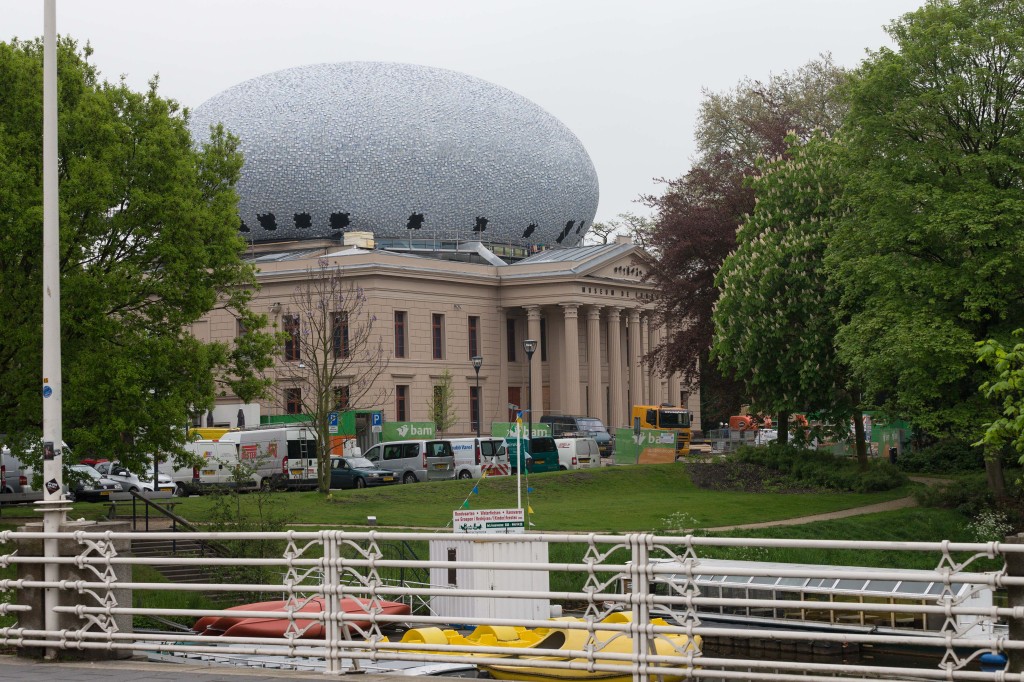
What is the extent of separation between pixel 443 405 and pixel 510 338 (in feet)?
50.4

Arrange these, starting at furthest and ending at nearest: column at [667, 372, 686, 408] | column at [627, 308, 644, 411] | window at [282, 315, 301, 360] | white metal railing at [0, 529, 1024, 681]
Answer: column at [667, 372, 686, 408] → column at [627, 308, 644, 411] → window at [282, 315, 301, 360] → white metal railing at [0, 529, 1024, 681]

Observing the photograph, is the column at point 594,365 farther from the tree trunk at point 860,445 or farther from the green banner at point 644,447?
the tree trunk at point 860,445

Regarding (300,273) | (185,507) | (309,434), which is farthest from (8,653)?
(300,273)

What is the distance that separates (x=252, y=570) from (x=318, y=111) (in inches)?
2571

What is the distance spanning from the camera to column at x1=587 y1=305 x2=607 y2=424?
94250 millimetres

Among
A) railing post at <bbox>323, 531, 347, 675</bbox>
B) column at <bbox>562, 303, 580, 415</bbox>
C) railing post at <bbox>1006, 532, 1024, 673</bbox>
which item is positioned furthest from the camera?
column at <bbox>562, 303, 580, 415</bbox>

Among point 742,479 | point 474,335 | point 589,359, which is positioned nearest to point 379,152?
point 474,335

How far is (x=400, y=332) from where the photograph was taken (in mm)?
→ 87375

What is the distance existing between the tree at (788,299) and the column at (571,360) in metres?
40.9

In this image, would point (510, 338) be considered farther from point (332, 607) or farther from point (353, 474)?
point (332, 607)

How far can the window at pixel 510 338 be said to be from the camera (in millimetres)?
96625

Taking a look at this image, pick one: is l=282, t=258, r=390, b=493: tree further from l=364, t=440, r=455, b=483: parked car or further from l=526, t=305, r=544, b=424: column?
l=526, t=305, r=544, b=424: column

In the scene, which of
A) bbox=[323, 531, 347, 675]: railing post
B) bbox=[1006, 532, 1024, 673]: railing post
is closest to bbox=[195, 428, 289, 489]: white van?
bbox=[323, 531, 347, 675]: railing post

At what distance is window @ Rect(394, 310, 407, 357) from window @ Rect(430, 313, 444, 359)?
221 centimetres
